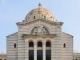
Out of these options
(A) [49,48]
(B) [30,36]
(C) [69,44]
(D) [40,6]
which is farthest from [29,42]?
(D) [40,6]

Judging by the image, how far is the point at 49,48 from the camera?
98.9 ft

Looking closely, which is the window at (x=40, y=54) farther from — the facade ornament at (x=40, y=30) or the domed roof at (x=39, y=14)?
the domed roof at (x=39, y=14)

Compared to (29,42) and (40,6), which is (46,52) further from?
(40,6)

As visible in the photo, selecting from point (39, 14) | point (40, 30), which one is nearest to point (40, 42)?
point (40, 30)

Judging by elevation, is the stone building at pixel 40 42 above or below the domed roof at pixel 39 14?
below

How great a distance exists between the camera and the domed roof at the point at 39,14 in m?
35.5

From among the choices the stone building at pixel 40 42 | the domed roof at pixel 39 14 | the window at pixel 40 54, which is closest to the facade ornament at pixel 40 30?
the stone building at pixel 40 42

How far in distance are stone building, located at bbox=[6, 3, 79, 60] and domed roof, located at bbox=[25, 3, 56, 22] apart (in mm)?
4747

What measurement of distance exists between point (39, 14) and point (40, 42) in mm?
6570

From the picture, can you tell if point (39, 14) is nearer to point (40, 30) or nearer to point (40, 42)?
point (40, 30)

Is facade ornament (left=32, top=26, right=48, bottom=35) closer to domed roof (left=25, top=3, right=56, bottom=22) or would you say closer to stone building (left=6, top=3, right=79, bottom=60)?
stone building (left=6, top=3, right=79, bottom=60)

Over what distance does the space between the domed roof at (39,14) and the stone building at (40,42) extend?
4.75m

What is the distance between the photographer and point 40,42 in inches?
1198

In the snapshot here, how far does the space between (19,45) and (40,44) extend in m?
2.75
